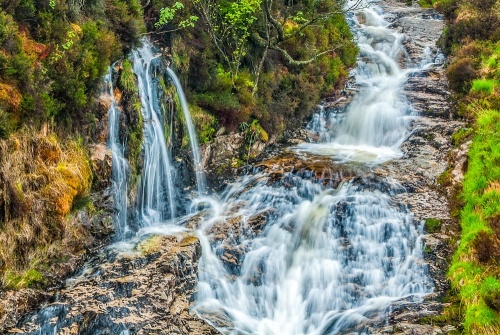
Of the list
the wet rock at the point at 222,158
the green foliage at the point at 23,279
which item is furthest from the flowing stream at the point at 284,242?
the green foliage at the point at 23,279

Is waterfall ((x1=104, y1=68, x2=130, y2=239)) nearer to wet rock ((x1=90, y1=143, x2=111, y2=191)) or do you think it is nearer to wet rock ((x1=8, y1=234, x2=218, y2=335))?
wet rock ((x1=90, y1=143, x2=111, y2=191))

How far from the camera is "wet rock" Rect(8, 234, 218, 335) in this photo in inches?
265

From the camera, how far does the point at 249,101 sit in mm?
14016

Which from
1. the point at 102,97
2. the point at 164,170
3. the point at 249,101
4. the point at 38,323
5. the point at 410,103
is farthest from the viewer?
the point at 410,103

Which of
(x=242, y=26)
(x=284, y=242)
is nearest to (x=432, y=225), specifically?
(x=284, y=242)

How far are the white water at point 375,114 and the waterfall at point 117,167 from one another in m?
7.06

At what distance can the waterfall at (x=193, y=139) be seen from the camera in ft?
40.1

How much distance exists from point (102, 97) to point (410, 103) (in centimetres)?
1245

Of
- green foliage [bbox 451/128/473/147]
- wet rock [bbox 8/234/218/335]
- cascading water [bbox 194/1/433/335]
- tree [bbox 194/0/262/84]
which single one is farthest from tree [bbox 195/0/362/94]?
wet rock [bbox 8/234/218/335]

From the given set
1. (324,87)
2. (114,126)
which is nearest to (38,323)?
(114,126)

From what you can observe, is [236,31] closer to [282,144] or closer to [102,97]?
[282,144]

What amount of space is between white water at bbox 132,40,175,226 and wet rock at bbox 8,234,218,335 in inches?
78.9

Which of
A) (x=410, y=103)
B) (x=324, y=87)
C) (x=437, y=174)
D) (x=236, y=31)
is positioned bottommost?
(x=437, y=174)

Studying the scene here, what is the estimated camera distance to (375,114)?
645 inches
